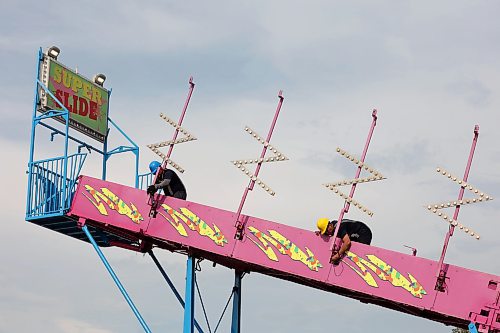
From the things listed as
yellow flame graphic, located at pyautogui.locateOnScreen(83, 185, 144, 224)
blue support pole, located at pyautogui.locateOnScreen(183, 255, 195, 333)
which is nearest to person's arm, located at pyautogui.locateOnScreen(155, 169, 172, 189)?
yellow flame graphic, located at pyautogui.locateOnScreen(83, 185, 144, 224)

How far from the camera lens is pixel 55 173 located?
26.6m

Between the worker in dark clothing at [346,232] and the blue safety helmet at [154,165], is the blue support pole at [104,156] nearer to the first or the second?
the blue safety helmet at [154,165]

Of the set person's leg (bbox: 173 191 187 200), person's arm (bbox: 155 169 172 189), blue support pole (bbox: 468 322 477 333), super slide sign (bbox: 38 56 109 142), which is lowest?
blue support pole (bbox: 468 322 477 333)

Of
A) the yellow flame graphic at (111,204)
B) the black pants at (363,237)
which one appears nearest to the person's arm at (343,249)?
the black pants at (363,237)

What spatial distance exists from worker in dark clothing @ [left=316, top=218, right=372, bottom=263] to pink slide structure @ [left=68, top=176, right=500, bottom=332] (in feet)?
0.60

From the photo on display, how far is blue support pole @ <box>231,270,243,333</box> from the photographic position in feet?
89.1

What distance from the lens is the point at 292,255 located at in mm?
23266

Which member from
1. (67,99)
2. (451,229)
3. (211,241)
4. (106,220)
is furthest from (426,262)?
(67,99)

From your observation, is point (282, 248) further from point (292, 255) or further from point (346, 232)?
point (346, 232)

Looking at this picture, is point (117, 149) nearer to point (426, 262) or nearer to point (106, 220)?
point (106, 220)

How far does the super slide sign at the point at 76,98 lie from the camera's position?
28.4 meters

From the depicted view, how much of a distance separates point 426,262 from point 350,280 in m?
1.80

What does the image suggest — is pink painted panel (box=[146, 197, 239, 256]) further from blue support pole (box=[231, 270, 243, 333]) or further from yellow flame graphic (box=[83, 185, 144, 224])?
blue support pole (box=[231, 270, 243, 333])

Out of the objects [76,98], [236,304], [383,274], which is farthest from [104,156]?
[383,274]
